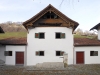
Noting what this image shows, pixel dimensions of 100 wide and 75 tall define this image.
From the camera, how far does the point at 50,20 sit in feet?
69.2

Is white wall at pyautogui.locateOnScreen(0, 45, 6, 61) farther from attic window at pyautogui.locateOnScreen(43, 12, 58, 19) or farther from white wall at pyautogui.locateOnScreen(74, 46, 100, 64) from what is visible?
white wall at pyautogui.locateOnScreen(74, 46, 100, 64)

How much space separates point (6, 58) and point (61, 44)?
7.59 meters

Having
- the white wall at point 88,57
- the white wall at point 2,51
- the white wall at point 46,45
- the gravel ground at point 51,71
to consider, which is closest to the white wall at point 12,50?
the white wall at point 2,51

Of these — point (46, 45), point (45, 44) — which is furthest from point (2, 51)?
point (46, 45)

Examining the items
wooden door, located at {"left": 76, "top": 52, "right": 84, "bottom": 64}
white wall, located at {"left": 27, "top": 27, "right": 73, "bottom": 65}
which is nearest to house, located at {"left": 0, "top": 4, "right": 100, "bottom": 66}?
white wall, located at {"left": 27, "top": 27, "right": 73, "bottom": 65}

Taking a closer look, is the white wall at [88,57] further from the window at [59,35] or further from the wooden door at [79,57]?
the window at [59,35]

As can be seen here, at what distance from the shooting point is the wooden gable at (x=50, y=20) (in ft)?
67.2

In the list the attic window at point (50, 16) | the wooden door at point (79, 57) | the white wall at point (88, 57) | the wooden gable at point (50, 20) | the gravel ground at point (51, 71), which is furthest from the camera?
the wooden door at point (79, 57)

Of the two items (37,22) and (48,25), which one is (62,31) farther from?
(37,22)

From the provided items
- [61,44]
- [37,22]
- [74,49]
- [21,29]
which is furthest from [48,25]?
[21,29]

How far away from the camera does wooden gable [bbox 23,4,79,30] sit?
2047cm

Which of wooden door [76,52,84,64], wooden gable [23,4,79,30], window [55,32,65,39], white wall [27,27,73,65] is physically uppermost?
wooden gable [23,4,79,30]

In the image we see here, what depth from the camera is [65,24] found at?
69.4 feet

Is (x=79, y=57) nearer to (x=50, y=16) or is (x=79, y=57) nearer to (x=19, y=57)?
(x=50, y=16)
